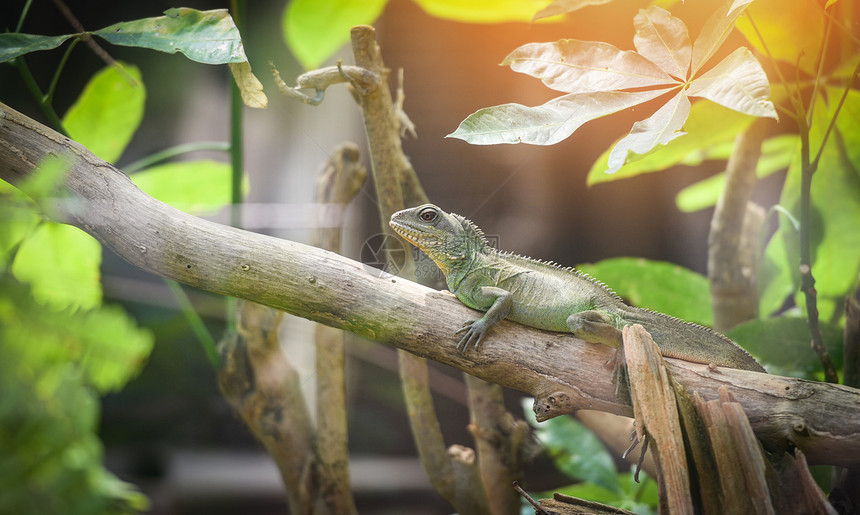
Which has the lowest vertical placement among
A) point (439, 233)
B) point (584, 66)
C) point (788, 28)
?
point (439, 233)

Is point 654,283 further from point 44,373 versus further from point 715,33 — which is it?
point 44,373

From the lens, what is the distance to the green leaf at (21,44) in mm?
1451

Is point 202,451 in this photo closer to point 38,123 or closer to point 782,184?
point 38,123

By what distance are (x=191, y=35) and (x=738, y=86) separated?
1382mm

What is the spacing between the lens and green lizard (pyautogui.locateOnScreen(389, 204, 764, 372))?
153 cm

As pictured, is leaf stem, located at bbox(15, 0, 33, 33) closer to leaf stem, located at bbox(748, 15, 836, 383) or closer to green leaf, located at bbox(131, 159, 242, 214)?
green leaf, located at bbox(131, 159, 242, 214)

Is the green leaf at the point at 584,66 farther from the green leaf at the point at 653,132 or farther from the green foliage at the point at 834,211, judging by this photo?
the green foliage at the point at 834,211

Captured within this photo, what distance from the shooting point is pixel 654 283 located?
83.4 inches

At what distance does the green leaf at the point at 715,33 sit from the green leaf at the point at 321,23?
0.99 meters

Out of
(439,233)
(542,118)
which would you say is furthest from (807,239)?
(439,233)

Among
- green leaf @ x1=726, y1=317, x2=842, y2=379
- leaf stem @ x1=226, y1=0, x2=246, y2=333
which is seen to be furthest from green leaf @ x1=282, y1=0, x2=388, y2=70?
green leaf @ x1=726, y1=317, x2=842, y2=379

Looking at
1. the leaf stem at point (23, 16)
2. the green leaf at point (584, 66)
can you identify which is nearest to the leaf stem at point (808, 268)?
the green leaf at point (584, 66)

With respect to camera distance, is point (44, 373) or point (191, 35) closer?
point (44, 373)

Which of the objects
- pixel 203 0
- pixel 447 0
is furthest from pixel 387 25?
pixel 203 0
